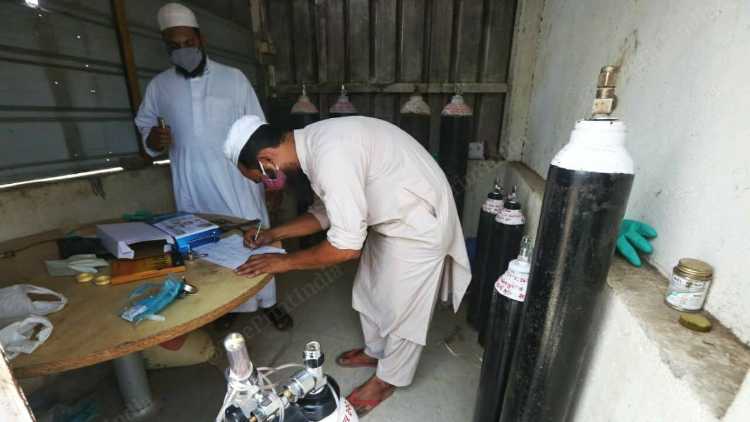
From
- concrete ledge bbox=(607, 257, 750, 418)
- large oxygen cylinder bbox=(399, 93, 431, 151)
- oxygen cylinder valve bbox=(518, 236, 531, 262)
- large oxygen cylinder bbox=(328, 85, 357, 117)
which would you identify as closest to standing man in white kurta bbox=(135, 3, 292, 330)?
large oxygen cylinder bbox=(328, 85, 357, 117)

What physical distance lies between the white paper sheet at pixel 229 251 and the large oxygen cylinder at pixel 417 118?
6.72 feet

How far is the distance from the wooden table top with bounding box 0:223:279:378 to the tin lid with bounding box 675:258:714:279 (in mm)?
1150

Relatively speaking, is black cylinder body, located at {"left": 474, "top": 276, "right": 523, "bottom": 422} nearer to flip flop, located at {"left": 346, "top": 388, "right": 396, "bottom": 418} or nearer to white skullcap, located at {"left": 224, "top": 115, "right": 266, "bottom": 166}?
flip flop, located at {"left": 346, "top": 388, "right": 396, "bottom": 418}

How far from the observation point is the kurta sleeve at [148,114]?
→ 196cm

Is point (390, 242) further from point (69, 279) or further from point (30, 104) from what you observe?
point (30, 104)

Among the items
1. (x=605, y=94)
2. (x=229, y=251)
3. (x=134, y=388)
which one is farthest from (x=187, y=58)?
(x=605, y=94)

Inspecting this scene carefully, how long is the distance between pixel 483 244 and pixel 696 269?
1.45 meters

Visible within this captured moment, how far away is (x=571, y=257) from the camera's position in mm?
763

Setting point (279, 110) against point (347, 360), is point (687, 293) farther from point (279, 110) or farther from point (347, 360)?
point (279, 110)

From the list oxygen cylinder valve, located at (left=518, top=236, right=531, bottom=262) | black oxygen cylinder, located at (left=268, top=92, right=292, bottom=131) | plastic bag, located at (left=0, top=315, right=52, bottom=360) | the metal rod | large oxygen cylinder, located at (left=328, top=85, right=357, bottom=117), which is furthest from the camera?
black oxygen cylinder, located at (left=268, top=92, right=292, bottom=131)

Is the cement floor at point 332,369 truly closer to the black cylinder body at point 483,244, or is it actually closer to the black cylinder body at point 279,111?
the black cylinder body at point 483,244

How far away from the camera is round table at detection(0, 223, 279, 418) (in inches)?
30.9

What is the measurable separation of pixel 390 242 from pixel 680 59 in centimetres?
113

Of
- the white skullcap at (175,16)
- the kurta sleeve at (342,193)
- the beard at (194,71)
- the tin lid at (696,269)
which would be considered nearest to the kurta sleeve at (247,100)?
the beard at (194,71)
